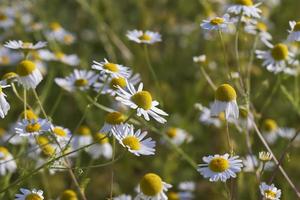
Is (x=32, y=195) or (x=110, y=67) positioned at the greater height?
(x=110, y=67)

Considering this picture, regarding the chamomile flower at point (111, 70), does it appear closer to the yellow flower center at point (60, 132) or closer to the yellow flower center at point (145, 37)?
the yellow flower center at point (60, 132)

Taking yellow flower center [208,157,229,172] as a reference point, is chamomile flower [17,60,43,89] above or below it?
above

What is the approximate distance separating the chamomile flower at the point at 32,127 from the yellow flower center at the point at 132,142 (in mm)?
322

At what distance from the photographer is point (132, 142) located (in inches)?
92.7

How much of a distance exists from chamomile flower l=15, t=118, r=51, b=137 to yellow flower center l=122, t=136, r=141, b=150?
0.32 metres

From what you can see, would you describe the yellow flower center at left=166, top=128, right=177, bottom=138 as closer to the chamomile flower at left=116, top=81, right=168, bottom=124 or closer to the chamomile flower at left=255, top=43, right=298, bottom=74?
the chamomile flower at left=255, top=43, right=298, bottom=74

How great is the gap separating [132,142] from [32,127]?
1.38 feet

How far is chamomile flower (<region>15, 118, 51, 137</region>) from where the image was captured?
2.45 meters

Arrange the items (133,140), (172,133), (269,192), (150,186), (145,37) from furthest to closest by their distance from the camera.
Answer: (172,133) < (145,37) < (133,140) < (269,192) < (150,186)

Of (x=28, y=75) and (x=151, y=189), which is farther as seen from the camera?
(x=28, y=75)

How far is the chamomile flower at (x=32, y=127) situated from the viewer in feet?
8.04

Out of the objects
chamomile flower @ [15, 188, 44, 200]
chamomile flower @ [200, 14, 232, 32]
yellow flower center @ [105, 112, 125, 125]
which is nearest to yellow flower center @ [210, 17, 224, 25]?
chamomile flower @ [200, 14, 232, 32]

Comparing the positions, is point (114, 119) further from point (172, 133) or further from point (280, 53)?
point (172, 133)

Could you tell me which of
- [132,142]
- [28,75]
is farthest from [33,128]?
[132,142]
